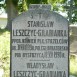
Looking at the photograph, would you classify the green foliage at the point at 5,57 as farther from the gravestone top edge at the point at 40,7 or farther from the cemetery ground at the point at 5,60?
the gravestone top edge at the point at 40,7

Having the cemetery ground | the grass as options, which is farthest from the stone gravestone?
the grass

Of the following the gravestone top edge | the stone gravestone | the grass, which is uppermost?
the gravestone top edge

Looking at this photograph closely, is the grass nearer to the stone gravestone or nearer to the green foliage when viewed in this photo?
the green foliage

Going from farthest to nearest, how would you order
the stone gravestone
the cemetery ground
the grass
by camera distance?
the grass → the cemetery ground → the stone gravestone

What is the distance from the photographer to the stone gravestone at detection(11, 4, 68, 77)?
6.14m

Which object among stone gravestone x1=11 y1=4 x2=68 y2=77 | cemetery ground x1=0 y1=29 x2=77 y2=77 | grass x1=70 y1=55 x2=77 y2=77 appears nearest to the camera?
stone gravestone x1=11 y1=4 x2=68 y2=77

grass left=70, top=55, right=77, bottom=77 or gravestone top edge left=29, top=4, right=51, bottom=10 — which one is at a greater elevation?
gravestone top edge left=29, top=4, right=51, bottom=10

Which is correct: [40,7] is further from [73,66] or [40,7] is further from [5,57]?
[73,66]

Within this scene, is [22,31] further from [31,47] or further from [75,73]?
[75,73]

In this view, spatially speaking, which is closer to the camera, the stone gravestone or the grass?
the stone gravestone

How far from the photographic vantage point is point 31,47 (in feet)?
20.2

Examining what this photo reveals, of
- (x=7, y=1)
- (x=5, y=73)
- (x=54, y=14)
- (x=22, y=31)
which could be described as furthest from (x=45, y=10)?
(x=7, y=1)

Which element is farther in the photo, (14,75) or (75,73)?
(75,73)

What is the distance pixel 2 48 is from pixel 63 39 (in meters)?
5.10
